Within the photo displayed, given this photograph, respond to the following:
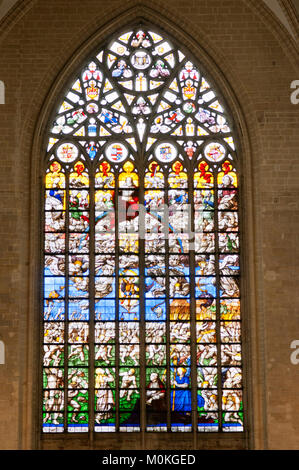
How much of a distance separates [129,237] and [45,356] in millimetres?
2324

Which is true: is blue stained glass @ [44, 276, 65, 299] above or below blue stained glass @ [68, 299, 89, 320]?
above

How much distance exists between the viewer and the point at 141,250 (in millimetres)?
16094

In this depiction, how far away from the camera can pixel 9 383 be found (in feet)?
49.8

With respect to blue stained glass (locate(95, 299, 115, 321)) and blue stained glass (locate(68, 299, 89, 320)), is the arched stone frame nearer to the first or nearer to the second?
blue stained glass (locate(68, 299, 89, 320))

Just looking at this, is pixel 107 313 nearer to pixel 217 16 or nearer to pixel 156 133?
pixel 156 133

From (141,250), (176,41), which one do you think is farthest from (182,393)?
(176,41)

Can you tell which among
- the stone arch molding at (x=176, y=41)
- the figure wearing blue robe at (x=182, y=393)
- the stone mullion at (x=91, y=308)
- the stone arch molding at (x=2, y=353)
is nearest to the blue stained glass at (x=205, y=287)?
the figure wearing blue robe at (x=182, y=393)

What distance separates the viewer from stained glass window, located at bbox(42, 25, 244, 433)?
15594mm

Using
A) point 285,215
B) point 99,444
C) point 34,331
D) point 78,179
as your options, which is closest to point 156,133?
point 78,179

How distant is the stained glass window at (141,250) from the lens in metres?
15.6

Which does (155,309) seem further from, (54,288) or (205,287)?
(54,288)

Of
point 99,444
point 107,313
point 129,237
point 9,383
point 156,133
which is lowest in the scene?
point 99,444

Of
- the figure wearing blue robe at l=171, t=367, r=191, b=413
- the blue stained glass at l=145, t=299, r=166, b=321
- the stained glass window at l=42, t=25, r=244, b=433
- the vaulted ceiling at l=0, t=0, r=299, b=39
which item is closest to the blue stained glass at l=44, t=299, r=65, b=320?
the stained glass window at l=42, t=25, r=244, b=433

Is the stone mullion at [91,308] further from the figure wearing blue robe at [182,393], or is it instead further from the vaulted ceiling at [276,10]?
the vaulted ceiling at [276,10]
